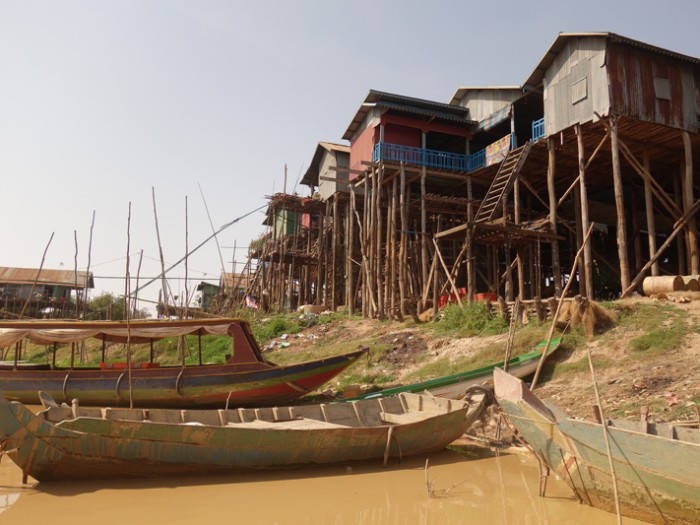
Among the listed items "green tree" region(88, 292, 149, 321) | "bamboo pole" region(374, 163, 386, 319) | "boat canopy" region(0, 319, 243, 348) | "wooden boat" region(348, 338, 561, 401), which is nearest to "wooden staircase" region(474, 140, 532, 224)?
"bamboo pole" region(374, 163, 386, 319)

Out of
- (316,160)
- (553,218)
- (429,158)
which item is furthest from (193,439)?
(316,160)

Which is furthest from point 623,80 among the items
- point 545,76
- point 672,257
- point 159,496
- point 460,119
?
point 159,496

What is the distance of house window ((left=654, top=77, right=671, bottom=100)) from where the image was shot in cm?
1537

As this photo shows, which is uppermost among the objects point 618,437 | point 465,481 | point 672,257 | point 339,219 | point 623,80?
point 623,80

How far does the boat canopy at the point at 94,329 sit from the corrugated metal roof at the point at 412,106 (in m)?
11.9

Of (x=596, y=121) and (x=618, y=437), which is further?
(x=596, y=121)

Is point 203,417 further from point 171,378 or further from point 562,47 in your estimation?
point 562,47

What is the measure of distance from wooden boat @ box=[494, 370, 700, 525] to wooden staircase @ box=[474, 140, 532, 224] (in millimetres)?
10293

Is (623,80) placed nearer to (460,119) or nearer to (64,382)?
(460,119)

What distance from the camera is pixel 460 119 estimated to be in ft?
69.6

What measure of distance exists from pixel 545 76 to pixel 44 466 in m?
17.1

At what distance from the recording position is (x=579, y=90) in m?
15.6

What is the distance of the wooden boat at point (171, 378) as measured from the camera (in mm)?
11477

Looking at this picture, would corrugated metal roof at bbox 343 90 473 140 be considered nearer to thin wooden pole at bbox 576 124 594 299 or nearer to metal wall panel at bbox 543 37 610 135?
metal wall panel at bbox 543 37 610 135
